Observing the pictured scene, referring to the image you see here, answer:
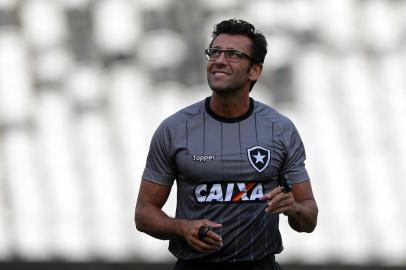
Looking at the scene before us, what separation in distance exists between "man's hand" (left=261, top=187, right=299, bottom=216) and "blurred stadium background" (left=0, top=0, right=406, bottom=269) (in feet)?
17.5

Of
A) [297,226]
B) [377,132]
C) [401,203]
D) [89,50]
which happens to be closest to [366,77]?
[377,132]

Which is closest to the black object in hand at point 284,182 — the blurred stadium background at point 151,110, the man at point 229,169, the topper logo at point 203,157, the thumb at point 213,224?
the man at point 229,169

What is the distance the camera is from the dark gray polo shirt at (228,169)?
519cm

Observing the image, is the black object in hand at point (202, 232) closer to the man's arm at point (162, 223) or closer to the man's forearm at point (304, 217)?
the man's arm at point (162, 223)

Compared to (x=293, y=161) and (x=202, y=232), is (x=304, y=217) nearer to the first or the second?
(x=293, y=161)

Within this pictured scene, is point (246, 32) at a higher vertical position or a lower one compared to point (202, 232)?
higher

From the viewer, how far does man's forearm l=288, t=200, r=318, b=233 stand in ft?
17.0

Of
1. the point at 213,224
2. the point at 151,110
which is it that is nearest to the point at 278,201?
the point at 213,224

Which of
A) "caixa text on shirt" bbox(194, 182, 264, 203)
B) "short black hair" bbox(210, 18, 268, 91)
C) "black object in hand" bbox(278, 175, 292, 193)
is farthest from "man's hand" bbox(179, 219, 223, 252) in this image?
"short black hair" bbox(210, 18, 268, 91)

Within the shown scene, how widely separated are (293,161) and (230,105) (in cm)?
38

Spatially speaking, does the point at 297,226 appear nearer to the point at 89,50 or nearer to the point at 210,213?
the point at 210,213

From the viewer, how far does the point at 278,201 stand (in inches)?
192

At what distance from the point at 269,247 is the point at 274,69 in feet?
17.0

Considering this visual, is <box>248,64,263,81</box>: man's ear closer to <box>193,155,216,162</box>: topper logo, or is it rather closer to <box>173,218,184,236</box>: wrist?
<box>193,155,216,162</box>: topper logo
